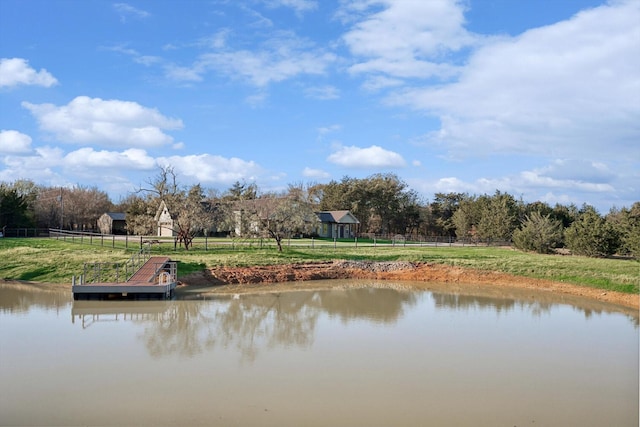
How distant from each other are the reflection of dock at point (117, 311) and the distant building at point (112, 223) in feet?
127

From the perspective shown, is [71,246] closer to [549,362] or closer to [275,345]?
[275,345]

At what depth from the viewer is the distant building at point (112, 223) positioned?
194ft

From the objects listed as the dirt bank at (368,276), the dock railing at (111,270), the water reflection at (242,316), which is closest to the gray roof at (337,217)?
the dirt bank at (368,276)

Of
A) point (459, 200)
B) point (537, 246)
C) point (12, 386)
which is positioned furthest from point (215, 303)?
point (459, 200)

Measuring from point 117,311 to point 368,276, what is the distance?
16717 mm

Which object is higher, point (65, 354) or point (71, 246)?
point (71, 246)

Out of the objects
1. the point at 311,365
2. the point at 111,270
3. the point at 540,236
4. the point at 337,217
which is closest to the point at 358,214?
the point at 337,217

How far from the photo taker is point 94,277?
83.9 ft

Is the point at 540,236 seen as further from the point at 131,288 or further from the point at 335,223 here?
the point at 131,288

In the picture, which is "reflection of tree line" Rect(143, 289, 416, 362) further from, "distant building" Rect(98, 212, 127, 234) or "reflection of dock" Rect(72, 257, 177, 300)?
"distant building" Rect(98, 212, 127, 234)

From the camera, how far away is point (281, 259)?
3325cm

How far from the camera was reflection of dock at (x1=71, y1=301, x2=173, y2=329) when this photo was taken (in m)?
19.5

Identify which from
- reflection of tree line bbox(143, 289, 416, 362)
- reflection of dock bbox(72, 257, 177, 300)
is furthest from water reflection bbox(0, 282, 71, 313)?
reflection of tree line bbox(143, 289, 416, 362)

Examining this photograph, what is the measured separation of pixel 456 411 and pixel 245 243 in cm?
3040
